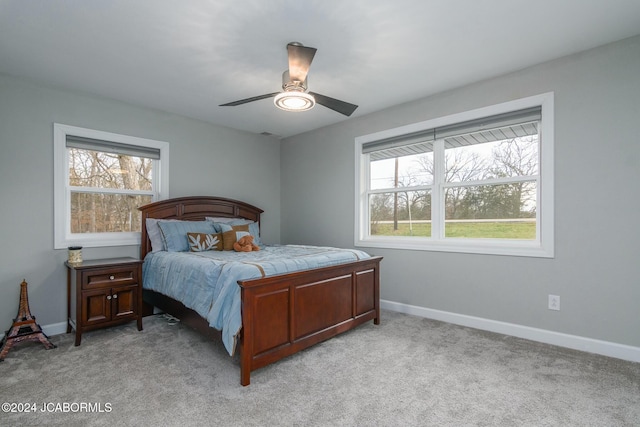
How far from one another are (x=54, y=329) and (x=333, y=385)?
287 centimetres

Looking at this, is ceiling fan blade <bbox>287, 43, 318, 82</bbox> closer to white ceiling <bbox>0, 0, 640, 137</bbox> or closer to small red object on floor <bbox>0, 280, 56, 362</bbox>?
white ceiling <bbox>0, 0, 640, 137</bbox>


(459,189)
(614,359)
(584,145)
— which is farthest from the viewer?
(459,189)

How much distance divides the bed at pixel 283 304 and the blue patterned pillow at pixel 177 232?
155 mm

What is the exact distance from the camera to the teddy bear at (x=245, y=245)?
3.60 m

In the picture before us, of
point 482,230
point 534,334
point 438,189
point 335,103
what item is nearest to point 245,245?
point 335,103

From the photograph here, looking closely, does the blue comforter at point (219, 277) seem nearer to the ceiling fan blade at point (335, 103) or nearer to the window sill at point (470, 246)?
the window sill at point (470, 246)

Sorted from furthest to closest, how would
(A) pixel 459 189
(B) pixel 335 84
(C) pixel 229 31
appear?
(A) pixel 459 189, (B) pixel 335 84, (C) pixel 229 31

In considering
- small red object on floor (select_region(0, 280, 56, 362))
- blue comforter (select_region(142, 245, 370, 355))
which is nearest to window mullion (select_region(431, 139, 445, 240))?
blue comforter (select_region(142, 245, 370, 355))

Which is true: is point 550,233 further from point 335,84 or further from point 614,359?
point 335,84

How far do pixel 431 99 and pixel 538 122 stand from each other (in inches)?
41.9

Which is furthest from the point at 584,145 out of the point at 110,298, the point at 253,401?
the point at 110,298

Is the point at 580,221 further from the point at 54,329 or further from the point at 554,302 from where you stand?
the point at 54,329

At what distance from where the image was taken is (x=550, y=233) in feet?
9.25

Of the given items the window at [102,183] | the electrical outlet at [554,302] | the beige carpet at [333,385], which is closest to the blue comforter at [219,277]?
the beige carpet at [333,385]
